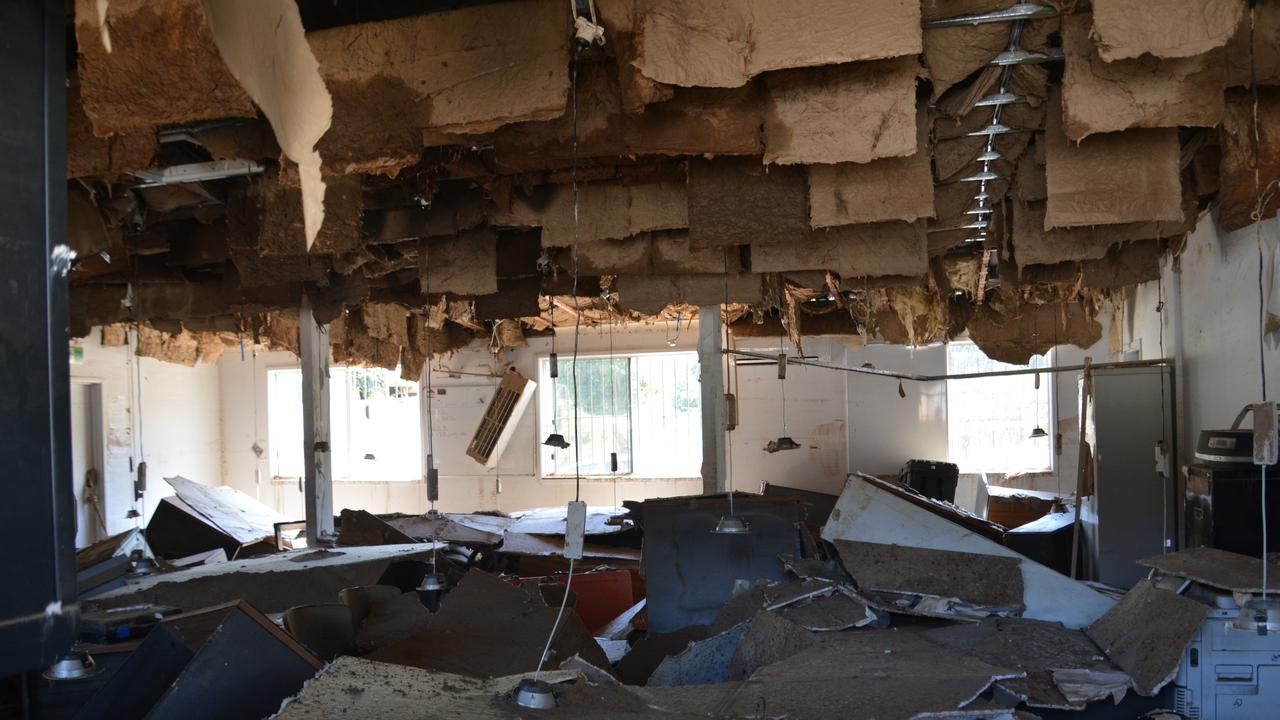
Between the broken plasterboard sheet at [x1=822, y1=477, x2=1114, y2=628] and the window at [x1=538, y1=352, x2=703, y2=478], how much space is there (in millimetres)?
8188

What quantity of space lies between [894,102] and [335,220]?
9.07 ft

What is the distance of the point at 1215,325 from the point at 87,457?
12172 mm

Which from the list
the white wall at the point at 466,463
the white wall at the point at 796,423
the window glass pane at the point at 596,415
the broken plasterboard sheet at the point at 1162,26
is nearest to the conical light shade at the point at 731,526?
the broken plasterboard sheet at the point at 1162,26

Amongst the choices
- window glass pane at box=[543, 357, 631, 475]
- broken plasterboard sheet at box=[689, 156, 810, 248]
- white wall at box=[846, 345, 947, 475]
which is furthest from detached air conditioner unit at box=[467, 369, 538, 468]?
broken plasterboard sheet at box=[689, 156, 810, 248]

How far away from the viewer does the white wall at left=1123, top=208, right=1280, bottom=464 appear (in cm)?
456

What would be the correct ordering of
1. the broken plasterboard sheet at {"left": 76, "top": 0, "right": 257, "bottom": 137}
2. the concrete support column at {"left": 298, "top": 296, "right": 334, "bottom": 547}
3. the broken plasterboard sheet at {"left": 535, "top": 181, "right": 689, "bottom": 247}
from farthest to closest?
the concrete support column at {"left": 298, "top": 296, "right": 334, "bottom": 547} < the broken plasterboard sheet at {"left": 535, "top": 181, "right": 689, "bottom": 247} < the broken plasterboard sheet at {"left": 76, "top": 0, "right": 257, "bottom": 137}

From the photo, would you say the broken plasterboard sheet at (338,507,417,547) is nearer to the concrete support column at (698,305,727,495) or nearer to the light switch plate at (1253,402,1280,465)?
the concrete support column at (698,305,727,495)

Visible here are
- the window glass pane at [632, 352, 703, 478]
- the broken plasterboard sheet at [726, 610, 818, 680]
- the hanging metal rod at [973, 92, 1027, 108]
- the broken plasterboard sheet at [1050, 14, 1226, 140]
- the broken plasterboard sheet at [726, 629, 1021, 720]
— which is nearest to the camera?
the broken plasterboard sheet at [726, 629, 1021, 720]

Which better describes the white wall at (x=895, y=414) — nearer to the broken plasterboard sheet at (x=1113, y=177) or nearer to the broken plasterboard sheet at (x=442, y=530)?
the broken plasterboard sheet at (x=442, y=530)

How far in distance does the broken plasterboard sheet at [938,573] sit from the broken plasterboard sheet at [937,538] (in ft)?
0.18

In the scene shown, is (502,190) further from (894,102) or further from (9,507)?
(9,507)

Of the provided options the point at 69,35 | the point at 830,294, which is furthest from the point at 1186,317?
the point at 69,35

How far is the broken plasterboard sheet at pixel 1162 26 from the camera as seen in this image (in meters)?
2.81

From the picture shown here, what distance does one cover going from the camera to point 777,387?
12.8 m
